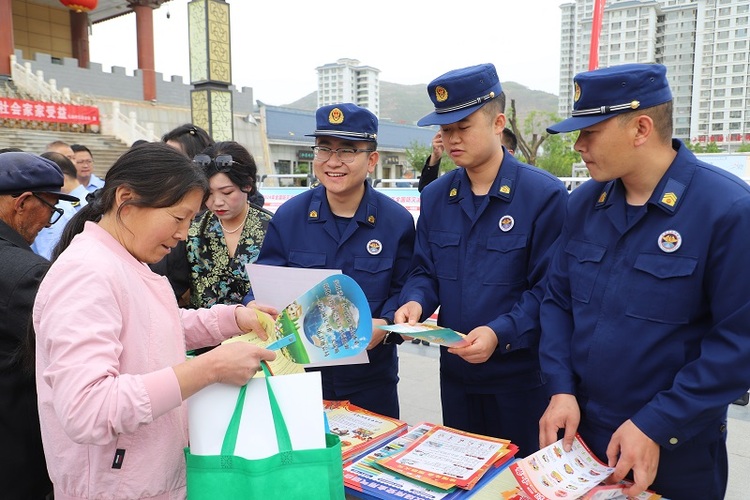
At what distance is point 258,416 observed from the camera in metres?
1.08

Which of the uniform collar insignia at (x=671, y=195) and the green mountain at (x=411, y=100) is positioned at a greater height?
the green mountain at (x=411, y=100)

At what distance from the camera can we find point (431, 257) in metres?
1.92

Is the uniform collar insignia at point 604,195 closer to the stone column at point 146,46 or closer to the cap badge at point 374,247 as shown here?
the cap badge at point 374,247

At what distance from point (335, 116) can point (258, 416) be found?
1.12 m

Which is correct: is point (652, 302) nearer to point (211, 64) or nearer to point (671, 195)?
point (671, 195)

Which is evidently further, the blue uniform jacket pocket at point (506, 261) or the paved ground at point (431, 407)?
the paved ground at point (431, 407)

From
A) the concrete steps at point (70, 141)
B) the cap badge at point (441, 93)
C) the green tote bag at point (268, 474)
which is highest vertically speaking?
the concrete steps at point (70, 141)

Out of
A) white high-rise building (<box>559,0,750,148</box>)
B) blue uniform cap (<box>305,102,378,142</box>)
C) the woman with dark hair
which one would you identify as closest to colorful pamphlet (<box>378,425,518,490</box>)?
blue uniform cap (<box>305,102,378,142</box>)

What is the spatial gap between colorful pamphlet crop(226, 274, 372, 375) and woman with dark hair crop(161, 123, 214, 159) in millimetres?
1866

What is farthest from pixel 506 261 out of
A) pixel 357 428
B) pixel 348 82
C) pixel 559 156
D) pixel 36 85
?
pixel 348 82

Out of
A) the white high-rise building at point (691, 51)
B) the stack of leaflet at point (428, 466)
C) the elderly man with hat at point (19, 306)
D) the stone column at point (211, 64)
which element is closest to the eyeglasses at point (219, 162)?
the elderly man with hat at point (19, 306)

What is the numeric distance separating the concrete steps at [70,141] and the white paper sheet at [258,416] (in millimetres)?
12231

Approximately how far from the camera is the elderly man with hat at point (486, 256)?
1758 millimetres

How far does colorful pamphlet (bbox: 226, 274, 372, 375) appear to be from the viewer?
126 cm
